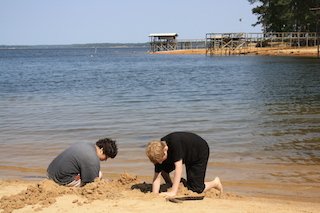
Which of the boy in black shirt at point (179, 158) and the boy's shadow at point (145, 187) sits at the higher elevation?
the boy in black shirt at point (179, 158)

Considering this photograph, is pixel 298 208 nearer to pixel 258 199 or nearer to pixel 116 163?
pixel 258 199

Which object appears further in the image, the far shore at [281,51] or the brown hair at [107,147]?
the far shore at [281,51]

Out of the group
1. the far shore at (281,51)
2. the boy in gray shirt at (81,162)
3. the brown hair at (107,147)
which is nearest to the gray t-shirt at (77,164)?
the boy in gray shirt at (81,162)

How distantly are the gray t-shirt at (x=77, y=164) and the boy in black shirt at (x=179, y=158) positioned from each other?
32.0 inches

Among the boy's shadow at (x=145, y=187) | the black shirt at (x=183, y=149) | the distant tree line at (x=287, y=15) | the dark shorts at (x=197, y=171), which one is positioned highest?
the distant tree line at (x=287, y=15)

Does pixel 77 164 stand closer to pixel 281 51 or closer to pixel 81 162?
pixel 81 162

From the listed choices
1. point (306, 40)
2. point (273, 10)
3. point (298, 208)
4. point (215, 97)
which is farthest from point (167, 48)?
point (298, 208)

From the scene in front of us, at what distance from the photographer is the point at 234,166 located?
838 centimetres

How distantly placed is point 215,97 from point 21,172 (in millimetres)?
12173

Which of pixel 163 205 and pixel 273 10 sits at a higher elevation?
pixel 273 10

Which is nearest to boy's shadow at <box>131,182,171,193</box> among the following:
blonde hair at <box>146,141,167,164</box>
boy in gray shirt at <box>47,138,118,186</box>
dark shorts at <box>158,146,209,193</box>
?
dark shorts at <box>158,146,209,193</box>

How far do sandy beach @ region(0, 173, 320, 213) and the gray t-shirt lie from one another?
0.16m

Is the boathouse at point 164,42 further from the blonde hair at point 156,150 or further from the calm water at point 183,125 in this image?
the blonde hair at point 156,150

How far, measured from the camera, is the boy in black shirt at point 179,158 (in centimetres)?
558
